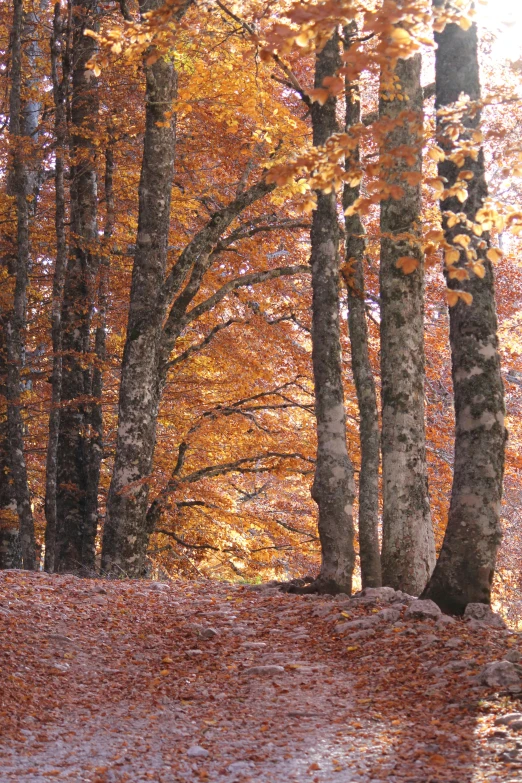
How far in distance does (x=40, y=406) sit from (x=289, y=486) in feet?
24.6

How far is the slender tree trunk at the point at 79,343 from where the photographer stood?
43.3 ft

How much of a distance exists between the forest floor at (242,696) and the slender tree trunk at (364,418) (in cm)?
196

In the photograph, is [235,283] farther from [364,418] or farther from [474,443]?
[474,443]

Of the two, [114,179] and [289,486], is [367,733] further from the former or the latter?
[289,486]

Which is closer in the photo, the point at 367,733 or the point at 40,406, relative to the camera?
the point at 367,733

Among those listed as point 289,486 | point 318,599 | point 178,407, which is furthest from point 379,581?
point 289,486

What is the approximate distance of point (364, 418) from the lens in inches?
411

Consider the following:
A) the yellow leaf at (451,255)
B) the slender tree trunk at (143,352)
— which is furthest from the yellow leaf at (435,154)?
the slender tree trunk at (143,352)

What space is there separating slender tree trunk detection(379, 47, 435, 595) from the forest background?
10.4ft

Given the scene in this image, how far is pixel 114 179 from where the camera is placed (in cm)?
1644

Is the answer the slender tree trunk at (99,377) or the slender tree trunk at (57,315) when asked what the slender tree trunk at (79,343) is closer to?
the slender tree trunk at (99,377)

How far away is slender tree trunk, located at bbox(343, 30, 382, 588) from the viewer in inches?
396

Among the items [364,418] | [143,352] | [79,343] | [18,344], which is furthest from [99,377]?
[364,418]

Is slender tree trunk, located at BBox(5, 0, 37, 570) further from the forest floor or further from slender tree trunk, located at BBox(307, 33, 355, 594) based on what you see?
slender tree trunk, located at BBox(307, 33, 355, 594)
